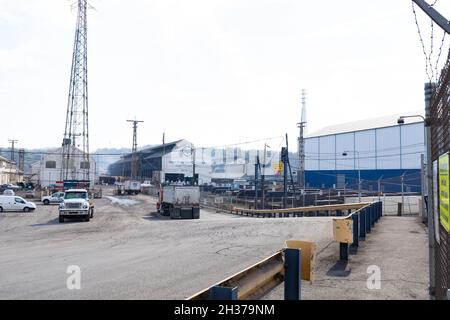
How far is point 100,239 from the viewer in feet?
64.8

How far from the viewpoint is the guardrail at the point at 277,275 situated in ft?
18.0

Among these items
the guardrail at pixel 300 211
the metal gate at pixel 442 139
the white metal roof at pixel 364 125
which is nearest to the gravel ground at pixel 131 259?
the metal gate at pixel 442 139

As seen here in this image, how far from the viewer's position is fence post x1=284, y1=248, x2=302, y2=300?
6523 millimetres

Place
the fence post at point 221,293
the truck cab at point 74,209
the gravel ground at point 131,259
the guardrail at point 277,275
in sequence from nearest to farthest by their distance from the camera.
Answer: the fence post at point 221,293 → the guardrail at point 277,275 → the gravel ground at point 131,259 → the truck cab at point 74,209

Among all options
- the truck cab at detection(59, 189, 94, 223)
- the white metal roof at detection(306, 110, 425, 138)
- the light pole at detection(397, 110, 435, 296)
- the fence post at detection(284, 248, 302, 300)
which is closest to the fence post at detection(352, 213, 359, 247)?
the light pole at detection(397, 110, 435, 296)

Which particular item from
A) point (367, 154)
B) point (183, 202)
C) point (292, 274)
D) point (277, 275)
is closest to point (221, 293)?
point (277, 275)

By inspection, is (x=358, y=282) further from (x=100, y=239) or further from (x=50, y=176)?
(x=50, y=176)

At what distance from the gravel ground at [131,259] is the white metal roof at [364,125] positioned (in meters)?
58.8

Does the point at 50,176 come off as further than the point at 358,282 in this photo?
Yes

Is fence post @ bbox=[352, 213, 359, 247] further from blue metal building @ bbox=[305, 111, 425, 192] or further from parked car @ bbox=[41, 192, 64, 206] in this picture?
blue metal building @ bbox=[305, 111, 425, 192]

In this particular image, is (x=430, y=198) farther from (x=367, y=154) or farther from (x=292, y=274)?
(x=367, y=154)

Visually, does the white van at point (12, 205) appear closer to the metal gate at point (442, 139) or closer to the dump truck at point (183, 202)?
the dump truck at point (183, 202)
